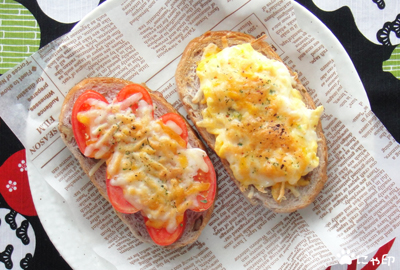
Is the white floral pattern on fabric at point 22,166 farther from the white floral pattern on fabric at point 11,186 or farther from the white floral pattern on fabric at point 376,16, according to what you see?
the white floral pattern on fabric at point 376,16

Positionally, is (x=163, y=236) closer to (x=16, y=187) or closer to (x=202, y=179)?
(x=202, y=179)

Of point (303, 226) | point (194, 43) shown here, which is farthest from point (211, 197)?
point (194, 43)

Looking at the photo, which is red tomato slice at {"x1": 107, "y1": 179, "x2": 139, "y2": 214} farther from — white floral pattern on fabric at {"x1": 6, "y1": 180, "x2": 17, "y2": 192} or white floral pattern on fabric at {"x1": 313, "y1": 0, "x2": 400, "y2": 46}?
white floral pattern on fabric at {"x1": 313, "y1": 0, "x2": 400, "y2": 46}

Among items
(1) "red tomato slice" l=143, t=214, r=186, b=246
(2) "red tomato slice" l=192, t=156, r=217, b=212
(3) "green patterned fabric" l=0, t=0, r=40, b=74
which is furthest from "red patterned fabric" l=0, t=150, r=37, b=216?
(2) "red tomato slice" l=192, t=156, r=217, b=212

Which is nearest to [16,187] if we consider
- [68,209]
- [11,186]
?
[11,186]

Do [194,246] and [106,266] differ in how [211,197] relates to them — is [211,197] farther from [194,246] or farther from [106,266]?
[106,266]

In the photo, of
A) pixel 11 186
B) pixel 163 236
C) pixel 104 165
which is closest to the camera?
pixel 163 236
